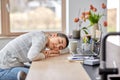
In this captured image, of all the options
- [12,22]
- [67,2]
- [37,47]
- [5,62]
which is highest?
[67,2]

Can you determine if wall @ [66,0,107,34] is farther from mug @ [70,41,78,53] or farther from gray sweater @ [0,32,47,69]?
gray sweater @ [0,32,47,69]

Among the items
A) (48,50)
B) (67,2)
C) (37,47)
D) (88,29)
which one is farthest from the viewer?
(67,2)

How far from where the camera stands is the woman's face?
264 centimetres

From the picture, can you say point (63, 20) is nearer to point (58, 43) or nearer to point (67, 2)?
point (67, 2)

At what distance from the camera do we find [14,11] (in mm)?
4156

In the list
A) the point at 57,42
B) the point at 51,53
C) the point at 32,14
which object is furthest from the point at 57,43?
the point at 32,14

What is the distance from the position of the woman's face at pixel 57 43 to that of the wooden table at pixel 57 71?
0.33m

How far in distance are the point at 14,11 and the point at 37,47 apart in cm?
184

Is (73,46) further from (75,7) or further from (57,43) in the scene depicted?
(75,7)

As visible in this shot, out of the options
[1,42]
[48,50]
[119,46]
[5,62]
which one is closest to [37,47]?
[48,50]

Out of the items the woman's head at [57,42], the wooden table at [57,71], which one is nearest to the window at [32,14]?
the woman's head at [57,42]

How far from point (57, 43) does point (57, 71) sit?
777 mm

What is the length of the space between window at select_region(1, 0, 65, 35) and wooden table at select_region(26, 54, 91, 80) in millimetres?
1945

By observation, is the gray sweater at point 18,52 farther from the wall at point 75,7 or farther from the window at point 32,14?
the window at point 32,14
